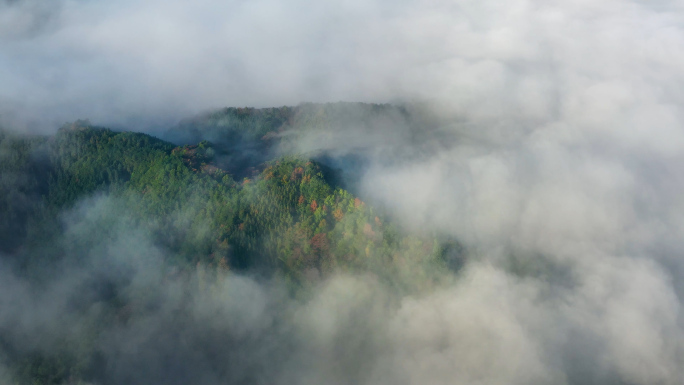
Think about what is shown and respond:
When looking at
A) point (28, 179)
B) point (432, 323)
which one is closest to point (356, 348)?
point (432, 323)

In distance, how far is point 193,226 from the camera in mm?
144125

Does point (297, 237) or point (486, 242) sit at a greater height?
point (486, 242)

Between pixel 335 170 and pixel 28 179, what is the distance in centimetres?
11239

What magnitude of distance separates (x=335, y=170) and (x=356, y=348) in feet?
196

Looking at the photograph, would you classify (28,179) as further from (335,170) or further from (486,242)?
(486,242)

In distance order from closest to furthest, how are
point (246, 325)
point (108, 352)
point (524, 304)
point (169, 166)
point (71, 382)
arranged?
point (71, 382) → point (108, 352) → point (246, 325) → point (524, 304) → point (169, 166)

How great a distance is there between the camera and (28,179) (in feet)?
552

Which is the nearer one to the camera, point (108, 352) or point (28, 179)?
point (108, 352)

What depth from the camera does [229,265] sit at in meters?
135

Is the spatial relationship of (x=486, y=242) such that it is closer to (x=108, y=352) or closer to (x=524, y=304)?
(x=524, y=304)

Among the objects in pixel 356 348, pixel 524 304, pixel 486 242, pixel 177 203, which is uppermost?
pixel 486 242

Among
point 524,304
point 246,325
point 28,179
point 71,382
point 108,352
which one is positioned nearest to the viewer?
point 71,382

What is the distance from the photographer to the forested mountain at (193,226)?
451ft

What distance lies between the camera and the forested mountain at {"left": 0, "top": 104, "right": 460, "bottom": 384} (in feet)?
451
